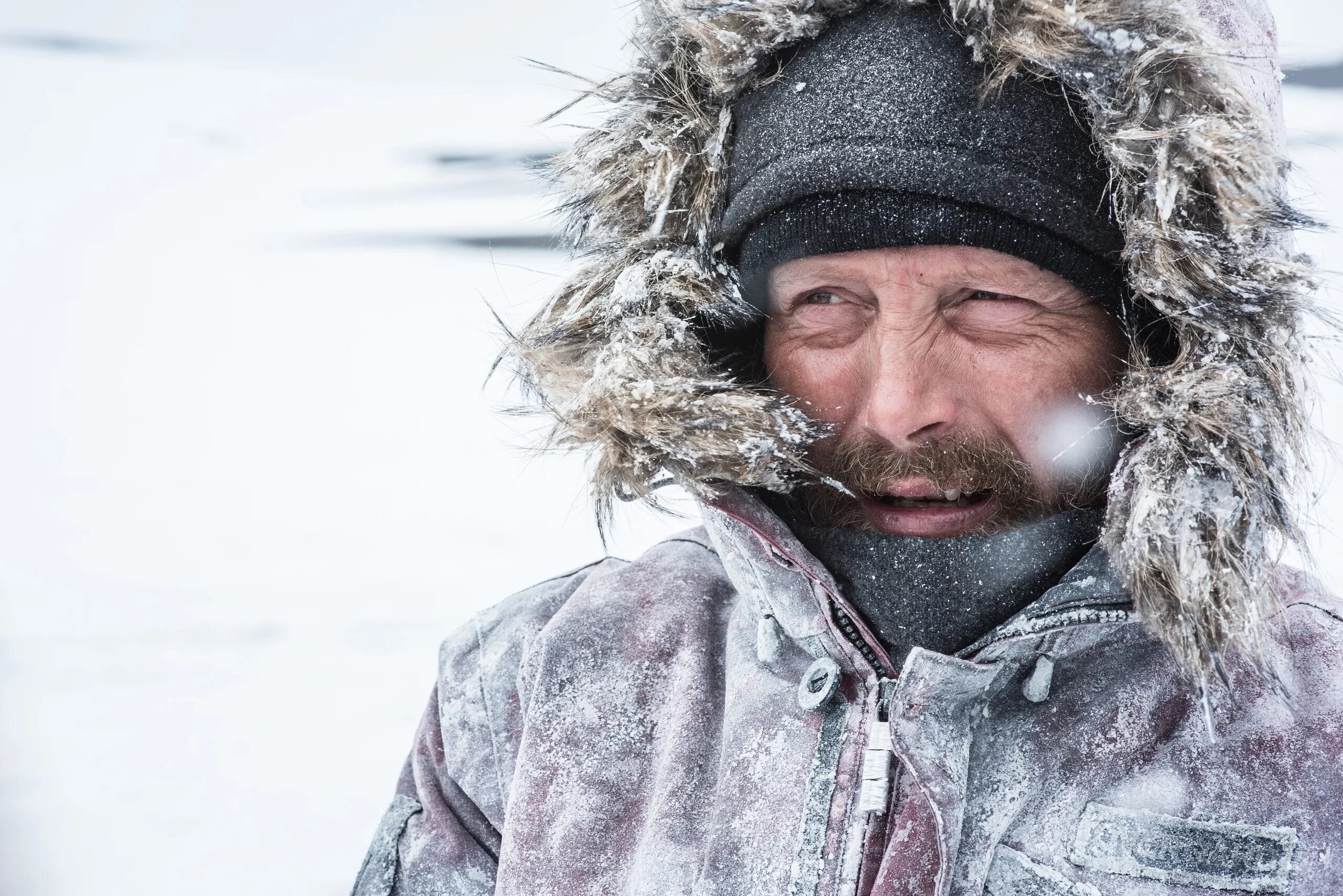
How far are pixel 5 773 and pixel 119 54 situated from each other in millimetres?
6384

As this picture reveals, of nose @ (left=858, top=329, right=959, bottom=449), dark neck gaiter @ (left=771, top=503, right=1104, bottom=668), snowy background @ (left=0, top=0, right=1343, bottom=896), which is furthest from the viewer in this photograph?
snowy background @ (left=0, top=0, right=1343, bottom=896)

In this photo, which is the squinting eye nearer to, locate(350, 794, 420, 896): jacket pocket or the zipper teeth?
the zipper teeth

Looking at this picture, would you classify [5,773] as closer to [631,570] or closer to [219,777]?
[219,777]

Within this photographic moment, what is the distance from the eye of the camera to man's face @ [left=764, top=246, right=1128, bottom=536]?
1233mm

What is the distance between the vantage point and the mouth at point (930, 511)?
127cm

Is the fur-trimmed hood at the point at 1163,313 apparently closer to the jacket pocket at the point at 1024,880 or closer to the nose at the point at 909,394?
the nose at the point at 909,394

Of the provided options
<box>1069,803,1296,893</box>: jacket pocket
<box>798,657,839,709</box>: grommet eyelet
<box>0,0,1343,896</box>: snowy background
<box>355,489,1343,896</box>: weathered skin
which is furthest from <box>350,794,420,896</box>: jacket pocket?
<box>1069,803,1296,893</box>: jacket pocket

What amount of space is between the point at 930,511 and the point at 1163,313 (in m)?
0.33

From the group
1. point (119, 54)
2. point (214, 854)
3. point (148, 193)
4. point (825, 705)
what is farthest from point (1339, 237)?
point (119, 54)

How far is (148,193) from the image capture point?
639 cm

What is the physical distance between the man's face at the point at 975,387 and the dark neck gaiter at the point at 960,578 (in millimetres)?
98

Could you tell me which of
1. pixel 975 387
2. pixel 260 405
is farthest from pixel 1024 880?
pixel 260 405

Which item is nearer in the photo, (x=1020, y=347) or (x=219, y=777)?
(x=1020, y=347)

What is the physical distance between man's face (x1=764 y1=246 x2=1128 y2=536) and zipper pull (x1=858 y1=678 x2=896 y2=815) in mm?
258
